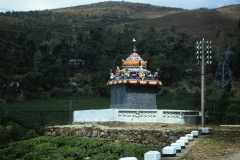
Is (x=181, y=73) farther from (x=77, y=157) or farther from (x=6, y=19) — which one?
(x=6, y=19)

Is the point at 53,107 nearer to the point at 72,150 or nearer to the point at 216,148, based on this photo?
the point at 72,150

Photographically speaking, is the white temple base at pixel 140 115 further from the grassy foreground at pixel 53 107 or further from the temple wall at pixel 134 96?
the grassy foreground at pixel 53 107

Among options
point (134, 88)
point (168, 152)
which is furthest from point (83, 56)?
point (168, 152)

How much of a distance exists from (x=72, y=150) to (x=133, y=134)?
3942mm

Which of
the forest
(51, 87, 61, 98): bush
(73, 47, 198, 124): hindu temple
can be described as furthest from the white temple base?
(51, 87, 61, 98): bush

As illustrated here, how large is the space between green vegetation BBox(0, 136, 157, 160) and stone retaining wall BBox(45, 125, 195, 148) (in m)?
0.90

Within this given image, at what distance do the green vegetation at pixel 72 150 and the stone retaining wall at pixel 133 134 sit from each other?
904mm

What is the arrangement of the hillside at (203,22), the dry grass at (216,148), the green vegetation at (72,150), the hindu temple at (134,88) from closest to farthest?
the dry grass at (216,148), the green vegetation at (72,150), the hindu temple at (134,88), the hillside at (203,22)

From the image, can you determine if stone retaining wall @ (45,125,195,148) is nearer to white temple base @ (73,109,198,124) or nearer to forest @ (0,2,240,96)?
white temple base @ (73,109,198,124)

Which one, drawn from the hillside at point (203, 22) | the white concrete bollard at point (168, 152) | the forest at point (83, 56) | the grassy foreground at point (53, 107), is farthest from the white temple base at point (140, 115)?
the hillside at point (203, 22)

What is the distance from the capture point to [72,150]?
20.7m

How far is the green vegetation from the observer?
60.6 feet

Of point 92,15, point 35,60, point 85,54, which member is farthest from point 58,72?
point 92,15

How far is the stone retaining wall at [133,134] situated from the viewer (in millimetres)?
21922
